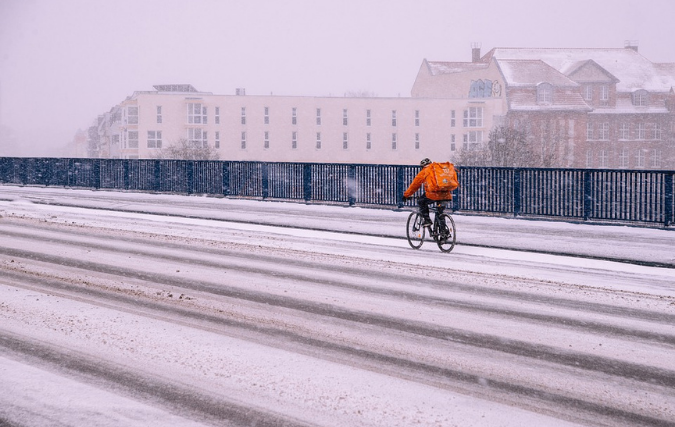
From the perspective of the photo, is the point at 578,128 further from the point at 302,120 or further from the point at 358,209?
the point at 358,209

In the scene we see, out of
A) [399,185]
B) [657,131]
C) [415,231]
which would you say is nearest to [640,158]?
[657,131]

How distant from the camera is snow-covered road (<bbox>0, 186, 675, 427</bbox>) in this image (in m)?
5.04

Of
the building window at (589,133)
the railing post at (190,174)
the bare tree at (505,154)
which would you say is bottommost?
the railing post at (190,174)

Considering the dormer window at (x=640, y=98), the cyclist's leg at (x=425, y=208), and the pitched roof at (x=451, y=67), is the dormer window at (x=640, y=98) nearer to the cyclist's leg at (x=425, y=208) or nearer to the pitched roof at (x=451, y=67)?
the pitched roof at (x=451, y=67)

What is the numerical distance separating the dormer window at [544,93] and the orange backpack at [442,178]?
7629 cm

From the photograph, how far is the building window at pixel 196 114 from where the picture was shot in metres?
88.9

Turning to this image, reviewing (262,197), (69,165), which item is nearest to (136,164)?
(69,165)

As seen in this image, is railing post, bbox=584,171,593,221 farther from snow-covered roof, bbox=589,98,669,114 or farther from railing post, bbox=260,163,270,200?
snow-covered roof, bbox=589,98,669,114

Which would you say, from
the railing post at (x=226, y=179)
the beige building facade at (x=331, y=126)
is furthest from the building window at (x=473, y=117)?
the railing post at (x=226, y=179)

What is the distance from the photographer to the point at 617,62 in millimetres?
92625

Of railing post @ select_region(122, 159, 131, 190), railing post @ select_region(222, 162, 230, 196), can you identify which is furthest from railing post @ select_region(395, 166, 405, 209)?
railing post @ select_region(122, 159, 131, 190)

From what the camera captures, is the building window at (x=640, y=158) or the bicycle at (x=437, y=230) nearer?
the bicycle at (x=437, y=230)

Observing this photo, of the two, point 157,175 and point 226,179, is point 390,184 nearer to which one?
point 226,179

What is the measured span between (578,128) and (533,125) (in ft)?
17.3
